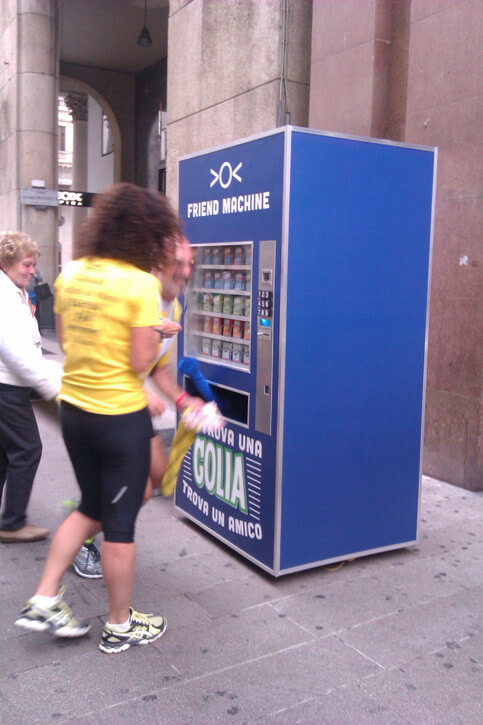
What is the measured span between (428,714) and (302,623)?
31.3 inches

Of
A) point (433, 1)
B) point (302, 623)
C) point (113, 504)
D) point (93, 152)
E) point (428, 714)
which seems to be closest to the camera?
point (428, 714)

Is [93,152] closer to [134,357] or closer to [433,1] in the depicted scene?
[433,1]

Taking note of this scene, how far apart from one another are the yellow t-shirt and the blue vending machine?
0.95 m

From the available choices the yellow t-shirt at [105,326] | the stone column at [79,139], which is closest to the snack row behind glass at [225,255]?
the yellow t-shirt at [105,326]

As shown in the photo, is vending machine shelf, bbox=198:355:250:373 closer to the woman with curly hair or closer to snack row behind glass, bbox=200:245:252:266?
snack row behind glass, bbox=200:245:252:266

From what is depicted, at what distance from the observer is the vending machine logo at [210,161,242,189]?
3846 mm

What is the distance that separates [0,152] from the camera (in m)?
15.9

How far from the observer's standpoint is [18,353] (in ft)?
12.8

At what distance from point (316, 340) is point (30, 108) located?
1251cm

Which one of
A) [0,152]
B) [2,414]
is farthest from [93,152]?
[2,414]

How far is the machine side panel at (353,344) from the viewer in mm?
3572

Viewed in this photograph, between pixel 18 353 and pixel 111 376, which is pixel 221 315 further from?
pixel 111 376

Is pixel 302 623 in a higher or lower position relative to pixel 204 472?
lower

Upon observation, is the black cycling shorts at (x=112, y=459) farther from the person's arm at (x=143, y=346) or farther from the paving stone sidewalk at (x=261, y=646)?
the paving stone sidewalk at (x=261, y=646)
